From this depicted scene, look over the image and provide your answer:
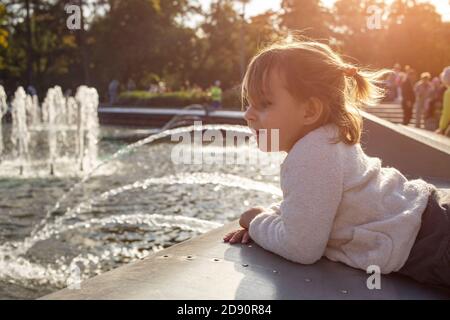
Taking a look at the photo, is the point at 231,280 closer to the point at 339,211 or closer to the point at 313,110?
the point at 339,211

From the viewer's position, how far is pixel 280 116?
2.11m

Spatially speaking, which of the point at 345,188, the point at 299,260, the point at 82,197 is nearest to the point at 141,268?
the point at 299,260

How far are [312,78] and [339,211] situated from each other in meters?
0.50

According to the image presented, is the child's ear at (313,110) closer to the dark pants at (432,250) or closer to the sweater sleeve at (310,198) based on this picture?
the sweater sleeve at (310,198)

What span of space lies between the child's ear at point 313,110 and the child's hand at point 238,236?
0.58m

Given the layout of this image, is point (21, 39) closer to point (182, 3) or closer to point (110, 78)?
point (110, 78)

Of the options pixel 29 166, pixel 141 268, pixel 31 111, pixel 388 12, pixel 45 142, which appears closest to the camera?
pixel 141 268

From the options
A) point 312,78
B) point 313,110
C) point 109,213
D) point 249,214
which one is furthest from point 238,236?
point 109,213

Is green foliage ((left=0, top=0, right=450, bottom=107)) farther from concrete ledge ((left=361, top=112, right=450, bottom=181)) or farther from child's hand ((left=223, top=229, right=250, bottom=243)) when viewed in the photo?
child's hand ((left=223, top=229, right=250, bottom=243))

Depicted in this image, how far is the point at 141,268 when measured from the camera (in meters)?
1.99

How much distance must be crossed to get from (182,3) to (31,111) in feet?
83.4

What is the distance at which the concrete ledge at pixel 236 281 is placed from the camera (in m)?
1.70

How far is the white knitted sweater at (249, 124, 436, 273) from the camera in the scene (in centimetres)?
196

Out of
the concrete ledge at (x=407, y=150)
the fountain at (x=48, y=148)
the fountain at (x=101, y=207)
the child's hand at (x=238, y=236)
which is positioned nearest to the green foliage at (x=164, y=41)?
the fountain at (x=48, y=148)
